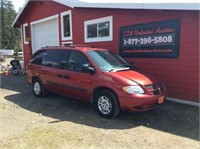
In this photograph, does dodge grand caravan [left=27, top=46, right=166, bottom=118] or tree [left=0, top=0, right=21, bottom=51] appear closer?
dodge grand caravan [left=27, top=46, right=166, bottom=118]

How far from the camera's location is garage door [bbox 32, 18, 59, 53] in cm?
1438

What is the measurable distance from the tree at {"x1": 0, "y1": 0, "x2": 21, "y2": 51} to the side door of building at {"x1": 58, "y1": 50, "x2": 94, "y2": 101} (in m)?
55.3

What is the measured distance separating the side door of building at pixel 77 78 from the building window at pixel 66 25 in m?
5.55

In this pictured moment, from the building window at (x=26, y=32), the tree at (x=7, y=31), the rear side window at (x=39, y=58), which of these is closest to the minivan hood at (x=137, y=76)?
the rear side window at (x=39, y=58)

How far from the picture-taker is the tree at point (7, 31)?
6088 cm

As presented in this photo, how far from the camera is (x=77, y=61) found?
7320mm

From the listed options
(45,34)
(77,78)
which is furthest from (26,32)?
(77,78)

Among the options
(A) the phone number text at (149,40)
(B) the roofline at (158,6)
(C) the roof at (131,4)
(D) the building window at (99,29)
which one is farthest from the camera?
(D) the building window at (99,29)

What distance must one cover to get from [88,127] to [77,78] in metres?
1.71

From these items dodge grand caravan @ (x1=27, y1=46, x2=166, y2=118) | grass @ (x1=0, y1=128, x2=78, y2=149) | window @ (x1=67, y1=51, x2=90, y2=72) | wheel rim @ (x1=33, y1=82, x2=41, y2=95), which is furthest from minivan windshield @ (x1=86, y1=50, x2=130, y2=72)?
wheel rim @ (x1=33, y1=82, x2=41, y2=95)

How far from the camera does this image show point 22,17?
17.0 m

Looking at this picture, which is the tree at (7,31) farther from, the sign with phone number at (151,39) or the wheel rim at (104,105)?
the wheel rim at (104,105)

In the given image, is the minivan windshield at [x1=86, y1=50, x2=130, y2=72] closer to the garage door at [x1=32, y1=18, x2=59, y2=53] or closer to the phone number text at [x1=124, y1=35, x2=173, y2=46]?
the phone number text at [x1=124, y1=35, x2=173, y2=46]

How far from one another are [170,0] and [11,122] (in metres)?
5.68
